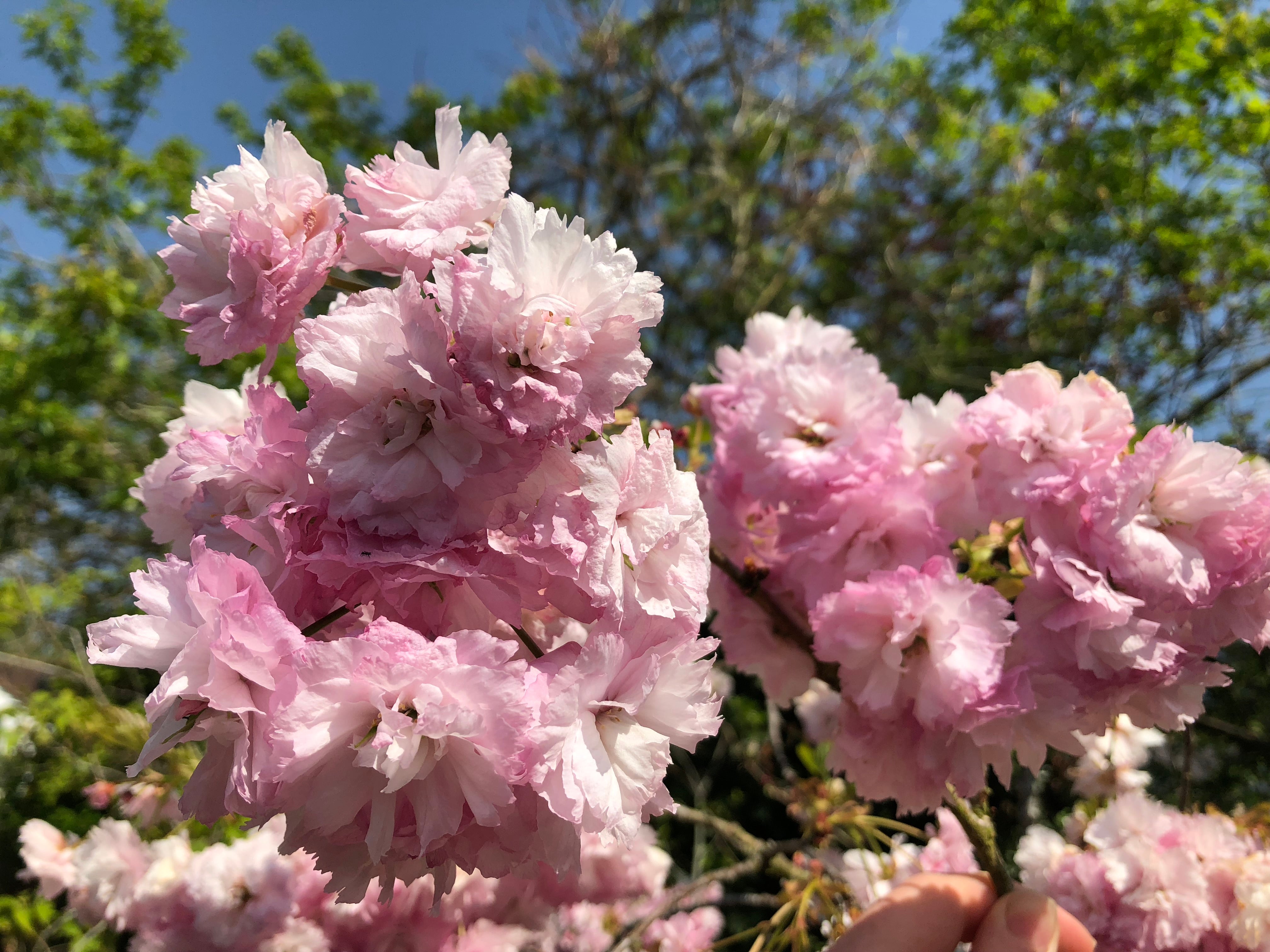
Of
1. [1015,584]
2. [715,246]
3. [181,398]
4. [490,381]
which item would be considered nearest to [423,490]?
[490,381]

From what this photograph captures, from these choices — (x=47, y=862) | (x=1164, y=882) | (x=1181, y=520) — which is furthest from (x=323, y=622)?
(x=47, y=862)

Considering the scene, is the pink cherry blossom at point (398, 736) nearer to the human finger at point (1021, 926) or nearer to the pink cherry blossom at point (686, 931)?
the human finger at point (1021, 926)

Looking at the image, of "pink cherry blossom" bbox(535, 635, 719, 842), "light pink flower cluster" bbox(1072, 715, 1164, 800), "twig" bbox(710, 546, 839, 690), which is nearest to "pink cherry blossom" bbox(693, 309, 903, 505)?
"twig" bbox(710, 546, 839, 690)

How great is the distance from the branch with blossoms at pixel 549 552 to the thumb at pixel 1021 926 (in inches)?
3.5

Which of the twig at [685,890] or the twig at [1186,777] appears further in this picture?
the twig at [685,890]

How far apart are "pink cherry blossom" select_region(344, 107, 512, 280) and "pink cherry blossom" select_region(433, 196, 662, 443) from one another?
0.28 feet

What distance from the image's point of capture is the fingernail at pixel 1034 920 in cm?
88

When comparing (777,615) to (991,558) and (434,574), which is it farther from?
(434,574)

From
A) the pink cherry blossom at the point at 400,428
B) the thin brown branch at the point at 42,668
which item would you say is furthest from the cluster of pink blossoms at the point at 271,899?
the thin brown branch at the point at 42,668

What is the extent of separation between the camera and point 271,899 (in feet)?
4.42

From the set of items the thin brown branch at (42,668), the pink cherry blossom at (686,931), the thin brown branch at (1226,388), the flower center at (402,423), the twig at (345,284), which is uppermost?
the thin brown branch at (1226,388)

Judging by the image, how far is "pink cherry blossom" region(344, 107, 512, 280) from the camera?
64 centimetres

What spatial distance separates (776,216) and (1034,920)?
5783mm

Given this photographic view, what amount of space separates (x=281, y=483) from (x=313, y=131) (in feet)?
22.1
